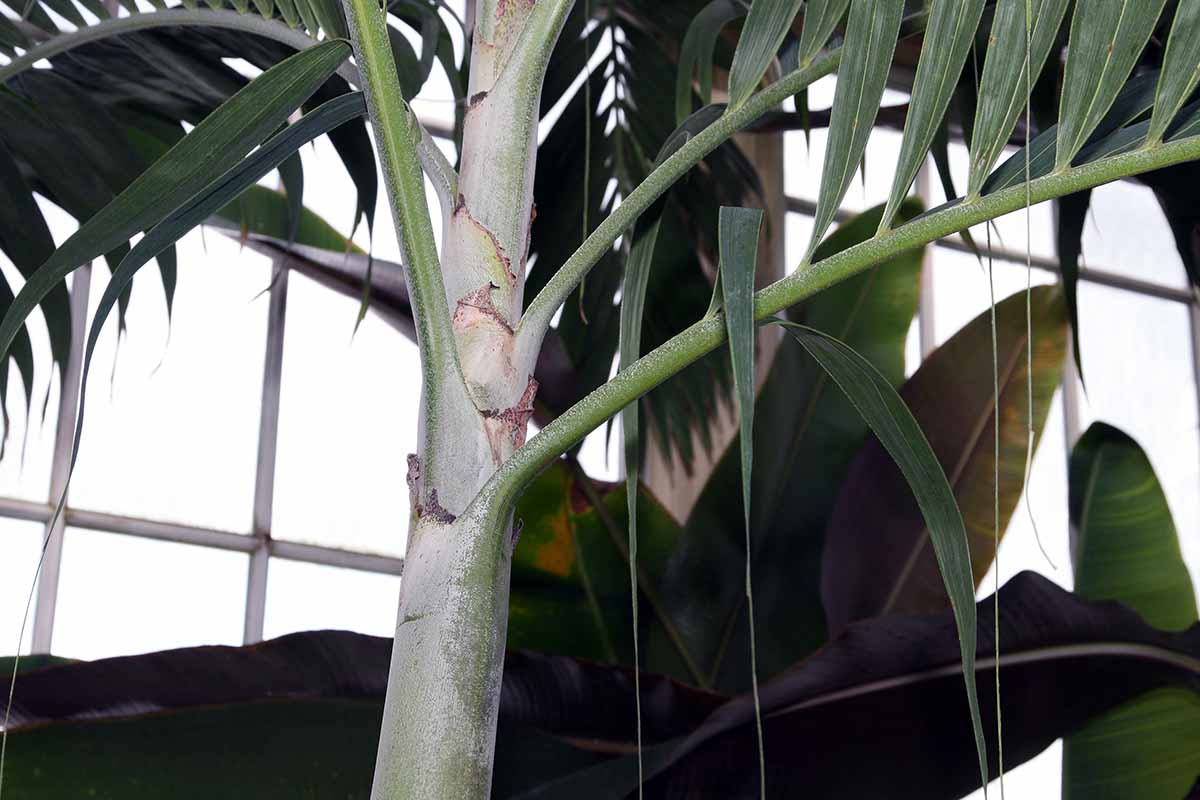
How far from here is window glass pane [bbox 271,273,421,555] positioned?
1987mm

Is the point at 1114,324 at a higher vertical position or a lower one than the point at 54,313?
higher

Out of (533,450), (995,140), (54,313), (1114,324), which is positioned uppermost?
(1114,324)

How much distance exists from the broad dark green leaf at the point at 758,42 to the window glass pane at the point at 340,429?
1.48m

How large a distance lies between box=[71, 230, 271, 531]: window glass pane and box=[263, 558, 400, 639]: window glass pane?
0.11 meters

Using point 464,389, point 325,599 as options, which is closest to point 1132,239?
point 325,599

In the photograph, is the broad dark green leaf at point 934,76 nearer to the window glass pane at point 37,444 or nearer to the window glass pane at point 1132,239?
the window glass pane at point 37,444

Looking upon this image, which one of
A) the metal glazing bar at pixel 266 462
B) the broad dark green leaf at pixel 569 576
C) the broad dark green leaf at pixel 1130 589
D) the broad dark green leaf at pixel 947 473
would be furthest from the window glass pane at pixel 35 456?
the broad dark green leaf at pixel 1130 589

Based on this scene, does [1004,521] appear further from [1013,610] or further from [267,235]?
[267,235]

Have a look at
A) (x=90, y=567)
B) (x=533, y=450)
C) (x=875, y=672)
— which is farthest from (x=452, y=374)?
(x=90, y=567)

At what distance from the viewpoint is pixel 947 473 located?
1.41 m

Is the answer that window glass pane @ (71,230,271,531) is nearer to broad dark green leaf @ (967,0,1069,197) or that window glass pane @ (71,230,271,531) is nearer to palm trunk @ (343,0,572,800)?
palm trunk @ (343,0,572,800)

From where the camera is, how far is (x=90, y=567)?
179 centimetres

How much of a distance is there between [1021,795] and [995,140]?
210 cm

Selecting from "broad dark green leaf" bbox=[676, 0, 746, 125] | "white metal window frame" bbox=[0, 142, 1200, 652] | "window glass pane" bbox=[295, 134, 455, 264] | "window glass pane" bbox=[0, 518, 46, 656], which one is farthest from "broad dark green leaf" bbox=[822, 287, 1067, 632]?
"window glass pane" bbox=[0, 518, 46, 656]
